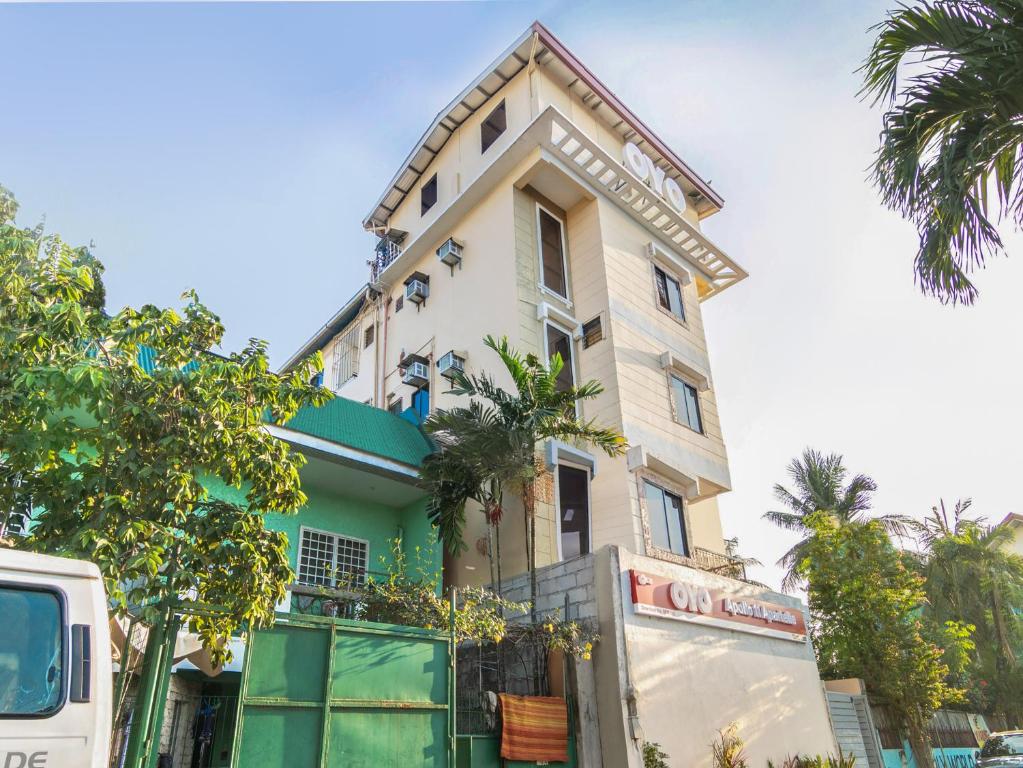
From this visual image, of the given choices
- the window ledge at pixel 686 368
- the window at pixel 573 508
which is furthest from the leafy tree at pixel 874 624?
the window at pixel 573 508

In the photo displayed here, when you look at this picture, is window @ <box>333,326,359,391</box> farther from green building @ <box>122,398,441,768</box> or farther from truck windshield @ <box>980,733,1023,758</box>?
truck windshield @ <box>980,733,1023,758</box>

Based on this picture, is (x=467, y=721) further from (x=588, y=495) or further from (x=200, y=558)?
(x=588, y=495)

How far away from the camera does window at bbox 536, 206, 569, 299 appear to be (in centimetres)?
1911

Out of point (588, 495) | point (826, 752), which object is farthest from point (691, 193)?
point (826, 752)

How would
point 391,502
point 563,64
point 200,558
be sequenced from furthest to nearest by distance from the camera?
point 563,64 → point 391,502 → point 200,558

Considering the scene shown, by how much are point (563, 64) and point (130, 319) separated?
16695 mm

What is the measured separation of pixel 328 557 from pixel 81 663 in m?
10.4

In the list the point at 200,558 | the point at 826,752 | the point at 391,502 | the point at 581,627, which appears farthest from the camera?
the point at 391,502

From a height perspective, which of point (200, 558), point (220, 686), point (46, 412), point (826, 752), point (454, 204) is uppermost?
point (454, 204)

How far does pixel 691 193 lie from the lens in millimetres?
24562

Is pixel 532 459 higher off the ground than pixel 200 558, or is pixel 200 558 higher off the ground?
pixel 532 459

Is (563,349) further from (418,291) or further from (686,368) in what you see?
(418,291)

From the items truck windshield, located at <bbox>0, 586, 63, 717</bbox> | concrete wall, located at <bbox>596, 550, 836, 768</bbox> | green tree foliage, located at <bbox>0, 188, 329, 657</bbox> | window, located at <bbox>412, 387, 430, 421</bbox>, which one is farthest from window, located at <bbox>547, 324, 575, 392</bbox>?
truck windshield, located at <bbox>0, 586, 63, 717</bbox>

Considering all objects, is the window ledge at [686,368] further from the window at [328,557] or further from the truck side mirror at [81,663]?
the truck side mirror at [81,663]
